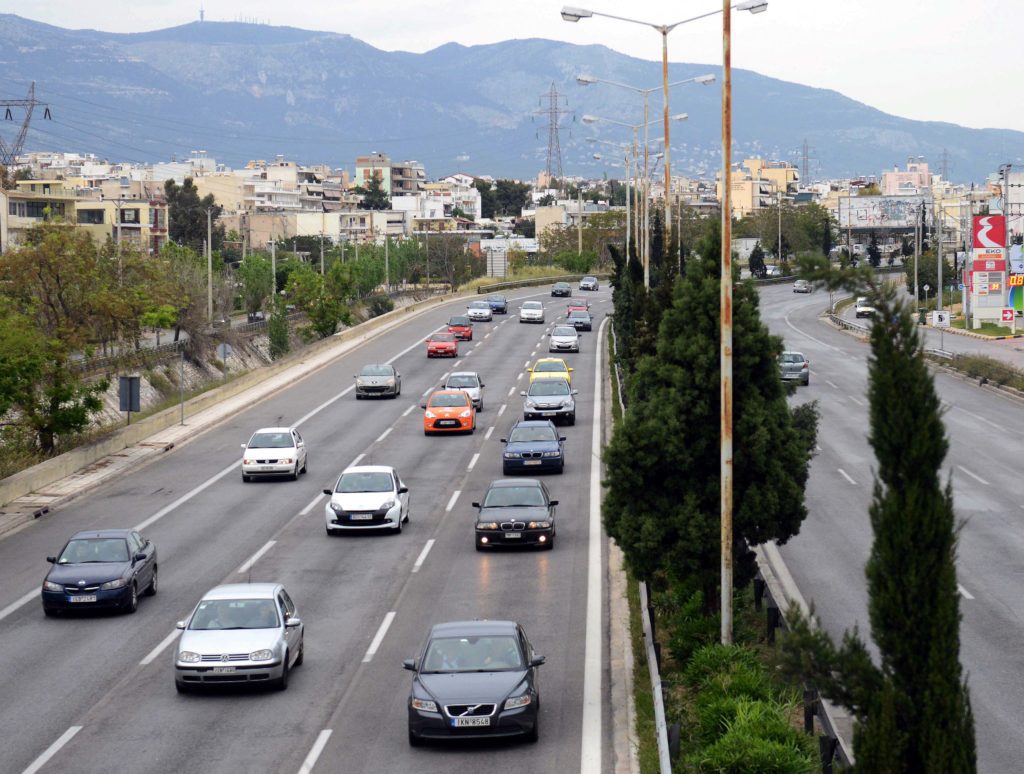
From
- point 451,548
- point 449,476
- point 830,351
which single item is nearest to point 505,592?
point 451,548

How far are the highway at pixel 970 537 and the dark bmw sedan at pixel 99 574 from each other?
1164cm

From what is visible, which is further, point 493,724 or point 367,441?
point 367,441

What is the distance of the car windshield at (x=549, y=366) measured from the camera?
55.9 metres

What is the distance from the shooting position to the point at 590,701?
751 inches

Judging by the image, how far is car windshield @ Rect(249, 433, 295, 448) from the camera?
39219 millimetres

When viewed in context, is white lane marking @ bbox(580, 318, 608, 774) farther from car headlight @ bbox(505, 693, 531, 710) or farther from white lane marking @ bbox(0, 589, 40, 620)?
white lane marking @ bbox(0, 589, 40, 620)

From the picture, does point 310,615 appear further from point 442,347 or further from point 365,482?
point 442,347

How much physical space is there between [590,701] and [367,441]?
2748 centimetres

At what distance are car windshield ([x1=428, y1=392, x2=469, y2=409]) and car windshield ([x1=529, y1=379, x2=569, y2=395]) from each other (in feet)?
7.52

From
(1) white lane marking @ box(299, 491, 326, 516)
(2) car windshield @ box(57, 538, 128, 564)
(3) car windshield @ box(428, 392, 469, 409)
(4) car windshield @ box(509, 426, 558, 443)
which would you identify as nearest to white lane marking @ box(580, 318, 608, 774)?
(4) car windshield @ box(509, 426, 558, 443)

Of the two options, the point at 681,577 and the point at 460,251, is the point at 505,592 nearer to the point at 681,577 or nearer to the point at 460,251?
the point at 681,577

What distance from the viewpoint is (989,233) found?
97.9 m

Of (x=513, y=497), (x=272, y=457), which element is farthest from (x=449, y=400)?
(x=513, y=497)

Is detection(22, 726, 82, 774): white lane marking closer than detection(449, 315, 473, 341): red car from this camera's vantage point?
Yes
